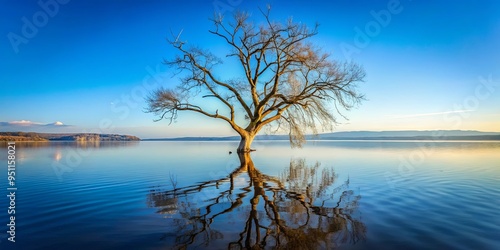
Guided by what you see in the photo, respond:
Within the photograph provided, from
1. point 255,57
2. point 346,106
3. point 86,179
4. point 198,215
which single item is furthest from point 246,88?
point 198,215

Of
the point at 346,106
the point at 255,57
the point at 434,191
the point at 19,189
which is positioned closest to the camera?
the point at 434,191

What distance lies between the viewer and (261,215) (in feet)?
17.0

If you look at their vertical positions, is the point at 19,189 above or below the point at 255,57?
below

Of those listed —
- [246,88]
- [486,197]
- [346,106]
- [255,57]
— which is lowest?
[486,197]

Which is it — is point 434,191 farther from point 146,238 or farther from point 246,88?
point 246,88

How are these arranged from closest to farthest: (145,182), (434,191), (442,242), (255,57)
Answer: (442,242) → (434,191) → (145,182) → (255,57)

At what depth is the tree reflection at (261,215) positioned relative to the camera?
3957 mm

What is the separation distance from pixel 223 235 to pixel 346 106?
65.8 feet

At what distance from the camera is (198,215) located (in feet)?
17.2

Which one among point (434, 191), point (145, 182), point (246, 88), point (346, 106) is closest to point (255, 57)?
point (246, 88)

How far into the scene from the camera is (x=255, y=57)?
24.9m

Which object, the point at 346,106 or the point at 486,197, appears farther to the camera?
the point at 346,106

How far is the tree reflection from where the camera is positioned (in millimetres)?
3957

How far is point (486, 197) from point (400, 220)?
12.6ft
